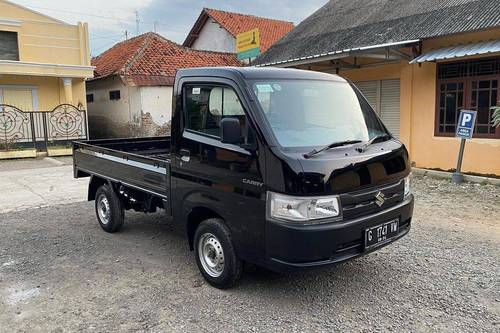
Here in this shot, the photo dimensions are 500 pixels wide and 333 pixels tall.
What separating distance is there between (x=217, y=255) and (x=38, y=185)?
25.1 feet

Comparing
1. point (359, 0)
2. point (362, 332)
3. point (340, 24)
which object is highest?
point (359, 0)

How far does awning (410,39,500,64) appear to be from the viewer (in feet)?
28.2

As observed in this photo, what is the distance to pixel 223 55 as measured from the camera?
2414 centimetres

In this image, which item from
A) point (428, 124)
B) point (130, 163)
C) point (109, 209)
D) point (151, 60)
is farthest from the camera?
point (151, 60)

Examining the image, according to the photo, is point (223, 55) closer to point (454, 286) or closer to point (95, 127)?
point (95, 127)

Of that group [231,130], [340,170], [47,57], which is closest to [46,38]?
[47,57]

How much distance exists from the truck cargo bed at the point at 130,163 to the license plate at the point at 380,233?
2158mm

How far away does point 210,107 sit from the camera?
13.8 ft

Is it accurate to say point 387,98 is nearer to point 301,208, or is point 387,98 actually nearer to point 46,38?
point 301,208

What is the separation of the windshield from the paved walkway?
19.2ft

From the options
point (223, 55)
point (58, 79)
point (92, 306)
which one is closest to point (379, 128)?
point (92, 306)

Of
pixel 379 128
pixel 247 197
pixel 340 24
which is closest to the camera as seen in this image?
pixel 247 197

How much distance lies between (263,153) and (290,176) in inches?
12.9

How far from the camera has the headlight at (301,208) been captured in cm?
338
